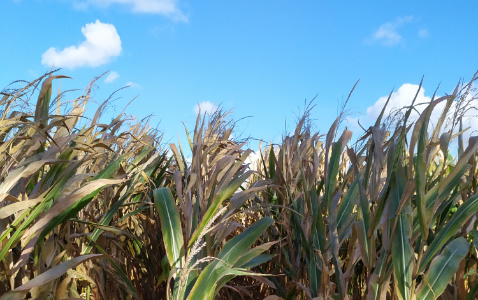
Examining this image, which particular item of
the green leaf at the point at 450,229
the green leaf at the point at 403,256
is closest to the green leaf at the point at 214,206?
the green leaf at the point at 403,256

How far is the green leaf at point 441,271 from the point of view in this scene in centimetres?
160

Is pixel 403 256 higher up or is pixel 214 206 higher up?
pixel 214 206

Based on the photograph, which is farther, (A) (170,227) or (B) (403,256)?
(A) (170,227)

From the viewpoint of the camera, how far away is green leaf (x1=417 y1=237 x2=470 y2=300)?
5.24 ft

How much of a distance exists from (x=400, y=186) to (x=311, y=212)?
38 centimetres

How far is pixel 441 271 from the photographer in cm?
163

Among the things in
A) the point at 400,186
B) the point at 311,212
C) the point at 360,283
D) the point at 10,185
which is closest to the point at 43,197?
the point at 10,185

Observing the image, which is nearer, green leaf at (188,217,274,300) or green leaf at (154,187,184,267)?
green leaf at (188,217,274,300)

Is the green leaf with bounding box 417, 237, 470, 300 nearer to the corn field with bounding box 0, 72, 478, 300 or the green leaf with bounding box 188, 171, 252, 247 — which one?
the corn field with bounding box 0, 72, 478, 300

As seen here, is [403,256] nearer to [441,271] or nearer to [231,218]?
[441,271]

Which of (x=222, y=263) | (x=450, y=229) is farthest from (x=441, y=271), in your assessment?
(x=222, y=263)

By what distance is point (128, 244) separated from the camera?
235 centimetres

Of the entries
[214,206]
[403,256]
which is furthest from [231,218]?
[403,256]

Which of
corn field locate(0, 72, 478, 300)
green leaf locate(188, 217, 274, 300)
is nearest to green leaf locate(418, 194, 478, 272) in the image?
corn field locate(0, 72, 478, 300)
